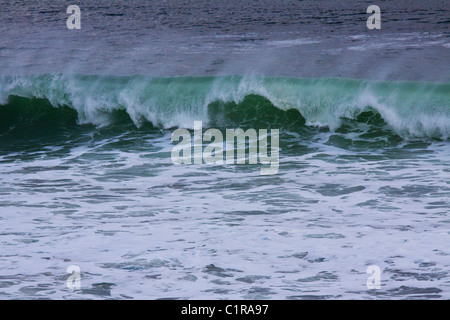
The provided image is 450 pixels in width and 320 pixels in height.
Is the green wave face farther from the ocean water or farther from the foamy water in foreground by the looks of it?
the foamy water in foreground

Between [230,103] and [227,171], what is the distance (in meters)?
4.29

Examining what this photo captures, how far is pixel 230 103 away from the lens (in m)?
12.8

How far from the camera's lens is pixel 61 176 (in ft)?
27.9

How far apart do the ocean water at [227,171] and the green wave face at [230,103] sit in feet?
0.13

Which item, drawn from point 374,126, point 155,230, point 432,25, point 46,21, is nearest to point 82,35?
point 46,21

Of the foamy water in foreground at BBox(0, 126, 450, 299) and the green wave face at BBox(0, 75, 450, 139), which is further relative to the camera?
the green wave face at BBox(0, 75, 450, 139)

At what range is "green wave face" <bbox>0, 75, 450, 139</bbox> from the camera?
1169 cm

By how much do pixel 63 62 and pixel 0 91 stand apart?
4.05m

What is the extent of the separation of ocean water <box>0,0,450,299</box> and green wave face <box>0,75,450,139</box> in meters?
0.04

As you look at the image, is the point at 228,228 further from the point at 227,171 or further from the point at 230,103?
the point at 230,103

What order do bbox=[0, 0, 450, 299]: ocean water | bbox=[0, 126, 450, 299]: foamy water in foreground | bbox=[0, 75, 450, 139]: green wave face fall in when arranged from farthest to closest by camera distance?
bbox=[0, 75, 450, 139]: green wave face
bbox=[0, 0, 450, 299]: ocean water
bbox=[0, 126, 450, 299]: foamy water in foreground

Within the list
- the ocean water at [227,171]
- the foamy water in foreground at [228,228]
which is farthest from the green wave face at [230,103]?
the foamy water in foreground at [228,228]

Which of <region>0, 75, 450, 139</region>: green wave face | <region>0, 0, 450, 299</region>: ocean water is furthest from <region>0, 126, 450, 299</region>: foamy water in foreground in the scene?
<region>0, 75, 450, 139</region>: green wave face

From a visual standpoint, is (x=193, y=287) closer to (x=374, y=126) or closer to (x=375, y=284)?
(x=375, y=284)
